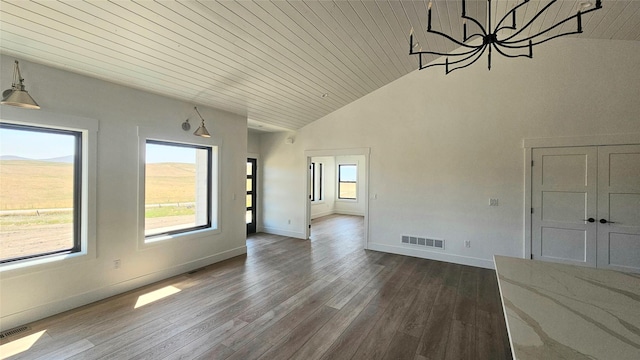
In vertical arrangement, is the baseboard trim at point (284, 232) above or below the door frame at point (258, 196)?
below

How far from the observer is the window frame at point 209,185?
3645 millimetres

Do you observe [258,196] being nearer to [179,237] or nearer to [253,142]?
[253,142]

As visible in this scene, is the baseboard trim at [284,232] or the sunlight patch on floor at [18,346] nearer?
the sunlight patch on floor at [18,346]

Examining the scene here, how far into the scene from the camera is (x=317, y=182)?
10047 mm

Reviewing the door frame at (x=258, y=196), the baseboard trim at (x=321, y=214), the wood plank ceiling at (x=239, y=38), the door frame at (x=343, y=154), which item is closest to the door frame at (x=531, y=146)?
the wood plank ceiling at (x=239, y=38)

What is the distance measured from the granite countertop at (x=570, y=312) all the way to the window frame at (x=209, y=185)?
4140mm

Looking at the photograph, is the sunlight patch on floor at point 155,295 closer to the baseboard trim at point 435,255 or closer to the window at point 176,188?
the window at point 176,188

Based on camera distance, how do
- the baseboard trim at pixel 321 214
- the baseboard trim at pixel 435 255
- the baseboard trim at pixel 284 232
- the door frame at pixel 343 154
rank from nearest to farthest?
the baseboard trim at pixel 435 255
the door frame at pixel 343 154
the baseboard trim at pixel 284 232
the baseboard trim at pixel 321 214

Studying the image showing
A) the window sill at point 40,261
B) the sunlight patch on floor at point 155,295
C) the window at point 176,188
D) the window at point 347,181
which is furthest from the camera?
the window at point 347,181

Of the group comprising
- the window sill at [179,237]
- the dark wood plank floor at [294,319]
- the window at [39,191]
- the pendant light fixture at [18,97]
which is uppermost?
the pendant light fixture at [18,97]

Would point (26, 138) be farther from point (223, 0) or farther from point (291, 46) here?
point (291, 46)

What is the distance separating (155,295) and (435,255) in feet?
14.8

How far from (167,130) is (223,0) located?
2.32 meters

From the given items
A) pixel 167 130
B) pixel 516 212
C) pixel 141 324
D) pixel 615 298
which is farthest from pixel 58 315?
pixel 516 212
